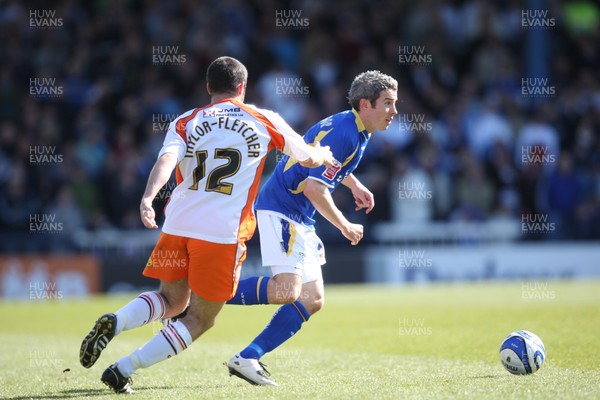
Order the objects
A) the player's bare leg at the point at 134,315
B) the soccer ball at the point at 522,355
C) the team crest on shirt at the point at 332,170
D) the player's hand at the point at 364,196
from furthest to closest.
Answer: the player's hand at the point at 364,196, the team crest on shirt at the point at 332,170, the soccer ball at the point at 522,355, the player's bare leg at the point at 134,315

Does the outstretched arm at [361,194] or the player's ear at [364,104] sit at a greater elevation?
the player's ear at [364,104]

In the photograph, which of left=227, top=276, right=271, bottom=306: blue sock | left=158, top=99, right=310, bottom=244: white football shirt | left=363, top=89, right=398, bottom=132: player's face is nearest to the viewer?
left=158, top=99, right=310, bottom=244: white football shirt

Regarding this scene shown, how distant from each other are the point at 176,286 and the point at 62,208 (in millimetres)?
11544

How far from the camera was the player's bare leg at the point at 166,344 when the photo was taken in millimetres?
6285

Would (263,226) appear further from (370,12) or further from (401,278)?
(370,12)

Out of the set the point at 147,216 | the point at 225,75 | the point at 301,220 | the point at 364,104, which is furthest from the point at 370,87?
the point at 147,216

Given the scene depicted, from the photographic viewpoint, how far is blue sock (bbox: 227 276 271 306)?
7145 mm

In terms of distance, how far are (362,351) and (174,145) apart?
3616 mm

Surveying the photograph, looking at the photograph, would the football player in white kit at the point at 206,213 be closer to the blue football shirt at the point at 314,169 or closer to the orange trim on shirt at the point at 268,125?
the orange trim on shirt at the point at 268,125

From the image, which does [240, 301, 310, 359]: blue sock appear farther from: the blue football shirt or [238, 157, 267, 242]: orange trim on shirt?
[238, 157, 267, 242]: orange trim on shirt

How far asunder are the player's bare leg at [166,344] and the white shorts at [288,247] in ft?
2.85

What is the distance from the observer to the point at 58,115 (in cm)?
1922

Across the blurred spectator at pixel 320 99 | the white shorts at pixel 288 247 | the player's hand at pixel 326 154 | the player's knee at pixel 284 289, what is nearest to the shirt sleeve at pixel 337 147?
the player's hand at pixel 326 154

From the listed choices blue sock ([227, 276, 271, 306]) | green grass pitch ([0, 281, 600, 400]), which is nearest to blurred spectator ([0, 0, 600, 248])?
green grass pitch ([0, 281, 600, 400])
